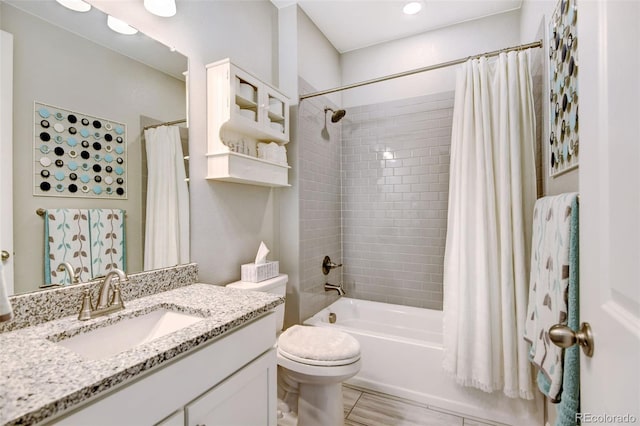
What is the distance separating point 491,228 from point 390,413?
1.28 m

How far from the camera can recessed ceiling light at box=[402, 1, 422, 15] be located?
2203 mm

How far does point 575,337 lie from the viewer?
65 centimetres

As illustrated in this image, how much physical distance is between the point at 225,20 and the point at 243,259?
4.84 feet

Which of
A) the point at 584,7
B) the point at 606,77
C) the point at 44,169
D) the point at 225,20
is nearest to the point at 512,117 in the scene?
the point at 584,7

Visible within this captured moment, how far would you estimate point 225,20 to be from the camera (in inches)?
69.9

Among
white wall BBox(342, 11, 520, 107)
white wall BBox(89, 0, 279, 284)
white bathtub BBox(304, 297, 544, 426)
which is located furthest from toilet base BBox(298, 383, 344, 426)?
white wall BBox(342, 11, 520, 107)

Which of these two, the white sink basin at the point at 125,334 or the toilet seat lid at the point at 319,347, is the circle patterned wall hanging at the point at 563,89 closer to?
the toilet seat lid at the point at 319,347

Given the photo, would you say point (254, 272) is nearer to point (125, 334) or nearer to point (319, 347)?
point (319, 347)

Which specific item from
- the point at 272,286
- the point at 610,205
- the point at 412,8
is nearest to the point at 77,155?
the point at 272,286

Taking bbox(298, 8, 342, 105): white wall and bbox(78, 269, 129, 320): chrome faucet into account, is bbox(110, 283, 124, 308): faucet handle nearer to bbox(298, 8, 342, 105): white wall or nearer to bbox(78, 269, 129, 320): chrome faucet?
bbox(78, 269, 129, 320): chrome faucet

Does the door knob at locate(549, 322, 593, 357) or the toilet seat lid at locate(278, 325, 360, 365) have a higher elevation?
the door knob at locate(549, 322, 593, 357)

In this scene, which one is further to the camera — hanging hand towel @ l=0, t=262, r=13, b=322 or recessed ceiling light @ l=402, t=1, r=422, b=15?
recessed ceiling light @ l=402, t=1, r=422, b=15

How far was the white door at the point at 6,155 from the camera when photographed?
926 millimetres

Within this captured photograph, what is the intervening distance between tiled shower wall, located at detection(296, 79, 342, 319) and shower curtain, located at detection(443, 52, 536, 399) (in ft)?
3.36
